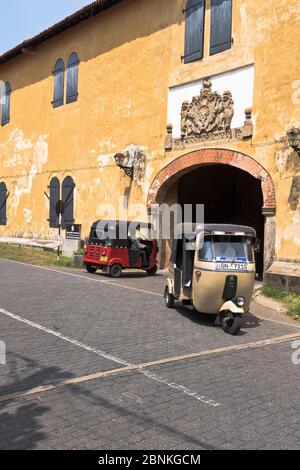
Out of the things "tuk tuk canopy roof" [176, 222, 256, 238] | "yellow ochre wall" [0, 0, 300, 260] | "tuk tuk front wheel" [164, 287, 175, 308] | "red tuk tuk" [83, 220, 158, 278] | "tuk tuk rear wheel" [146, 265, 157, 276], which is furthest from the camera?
"tuk tuk rear wheel" [146, 265, 157, 276]

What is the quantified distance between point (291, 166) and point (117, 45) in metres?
9.91

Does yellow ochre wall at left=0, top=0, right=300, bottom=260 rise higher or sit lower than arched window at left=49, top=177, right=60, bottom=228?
higher

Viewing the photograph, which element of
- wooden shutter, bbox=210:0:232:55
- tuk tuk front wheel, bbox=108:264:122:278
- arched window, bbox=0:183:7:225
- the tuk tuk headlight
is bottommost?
tuk tuk front wheel, bbox=108:264:122:278

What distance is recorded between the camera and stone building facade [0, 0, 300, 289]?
43.9 ft

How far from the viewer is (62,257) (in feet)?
64.4

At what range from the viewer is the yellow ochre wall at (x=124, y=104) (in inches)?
524

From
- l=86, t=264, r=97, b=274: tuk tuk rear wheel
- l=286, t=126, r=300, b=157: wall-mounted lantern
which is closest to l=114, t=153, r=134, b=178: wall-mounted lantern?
l=86, t=264, r=97, b=274: tuk tuk rear wheel

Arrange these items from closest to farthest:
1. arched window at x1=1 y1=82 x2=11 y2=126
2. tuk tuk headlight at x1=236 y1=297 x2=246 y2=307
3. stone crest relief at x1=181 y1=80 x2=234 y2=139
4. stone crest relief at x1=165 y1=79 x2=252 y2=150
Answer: tuk tuk headlight at x1=236 y1=297 x2=246 y2=307
stone crest relief at x1=165 y1=79 x2=252 y2=150
stone crest relief at x1=181 y1=80 x2=234 y2=139
arched window at x1=1 y1=82 x2=11 y2=126

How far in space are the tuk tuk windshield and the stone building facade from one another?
149 inches

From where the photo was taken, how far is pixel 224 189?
21328 mm

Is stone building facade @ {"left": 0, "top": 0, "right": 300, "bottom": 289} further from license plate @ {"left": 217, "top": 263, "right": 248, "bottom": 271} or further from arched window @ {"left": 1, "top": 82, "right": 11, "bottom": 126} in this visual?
license plate @ {"left": 217, "top": 263, "right": 248, "bottom": 271}

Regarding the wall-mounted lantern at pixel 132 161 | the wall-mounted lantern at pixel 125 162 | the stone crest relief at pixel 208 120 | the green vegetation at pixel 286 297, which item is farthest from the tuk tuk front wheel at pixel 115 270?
the green vegetation at pixel 286 297

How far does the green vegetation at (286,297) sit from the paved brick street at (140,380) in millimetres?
1196

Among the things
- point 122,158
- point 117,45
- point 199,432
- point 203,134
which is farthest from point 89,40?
point 199,432
